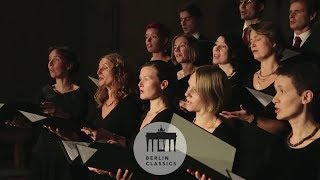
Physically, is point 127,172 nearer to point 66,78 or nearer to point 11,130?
point 66,78

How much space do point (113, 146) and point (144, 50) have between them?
7.89 feet

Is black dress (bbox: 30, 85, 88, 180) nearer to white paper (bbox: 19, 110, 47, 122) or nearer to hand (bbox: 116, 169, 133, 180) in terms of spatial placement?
white paper (bbox: 19, 110, 47, 122)

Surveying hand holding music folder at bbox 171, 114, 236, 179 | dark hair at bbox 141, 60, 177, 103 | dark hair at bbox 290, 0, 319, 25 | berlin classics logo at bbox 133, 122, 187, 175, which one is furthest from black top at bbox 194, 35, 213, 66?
hand holding music folder at bbox 171, 114, 236, 179

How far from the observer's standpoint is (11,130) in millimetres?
4383

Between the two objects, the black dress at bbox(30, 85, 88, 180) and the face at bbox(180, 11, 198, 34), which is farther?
the face at bbox(180, 11, 198, 34)

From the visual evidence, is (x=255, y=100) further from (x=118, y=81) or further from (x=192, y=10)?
(x=192, y=10)

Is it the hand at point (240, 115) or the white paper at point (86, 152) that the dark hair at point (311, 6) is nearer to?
the hand at point (240, 115)

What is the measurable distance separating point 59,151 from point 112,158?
3.17 feet

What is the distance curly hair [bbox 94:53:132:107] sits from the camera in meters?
2.90

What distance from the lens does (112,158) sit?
2.23 metres

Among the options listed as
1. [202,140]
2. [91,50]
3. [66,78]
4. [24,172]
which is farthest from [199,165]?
[91,50]

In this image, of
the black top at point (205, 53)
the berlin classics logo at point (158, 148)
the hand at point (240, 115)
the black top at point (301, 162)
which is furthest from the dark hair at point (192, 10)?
the black top at point (301, 162)

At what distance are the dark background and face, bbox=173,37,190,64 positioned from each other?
1613mm

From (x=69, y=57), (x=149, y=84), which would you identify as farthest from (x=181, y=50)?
(x=69, y=57)
